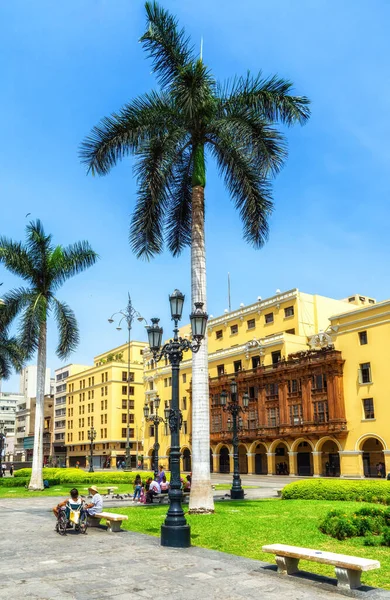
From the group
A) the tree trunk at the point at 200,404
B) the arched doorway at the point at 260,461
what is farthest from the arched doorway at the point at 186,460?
the tree trunk at the point at 200,404

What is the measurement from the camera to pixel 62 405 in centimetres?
10338

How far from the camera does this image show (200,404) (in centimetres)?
1648

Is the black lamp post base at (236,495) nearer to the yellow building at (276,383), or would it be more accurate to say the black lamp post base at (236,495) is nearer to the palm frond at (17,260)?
the palm frond at (17,260)

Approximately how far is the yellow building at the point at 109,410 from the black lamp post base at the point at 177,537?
2691 inches

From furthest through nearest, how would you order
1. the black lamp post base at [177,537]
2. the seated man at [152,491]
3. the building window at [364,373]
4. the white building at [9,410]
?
the white building at [9,410] → the building window at [364,373] → the seated man at [152,491] → the black lamp post base at [177,537]

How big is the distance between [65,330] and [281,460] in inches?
1187

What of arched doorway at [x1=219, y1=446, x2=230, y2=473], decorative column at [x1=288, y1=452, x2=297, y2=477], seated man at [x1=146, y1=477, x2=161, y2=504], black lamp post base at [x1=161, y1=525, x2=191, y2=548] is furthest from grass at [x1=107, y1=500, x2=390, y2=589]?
arched doorway at [x1=219, y1=446, x2=230, y2=473]

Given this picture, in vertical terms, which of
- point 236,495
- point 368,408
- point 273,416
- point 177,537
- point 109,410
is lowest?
point 236,495

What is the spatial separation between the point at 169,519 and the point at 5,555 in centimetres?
316

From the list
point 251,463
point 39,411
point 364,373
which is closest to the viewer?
point 39,411

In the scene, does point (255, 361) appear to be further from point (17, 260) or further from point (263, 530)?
point (263, 530)

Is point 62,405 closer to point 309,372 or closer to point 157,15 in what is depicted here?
point 309,372

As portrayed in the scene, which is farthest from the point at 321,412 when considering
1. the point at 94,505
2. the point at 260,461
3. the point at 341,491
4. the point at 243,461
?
the point at 94,505

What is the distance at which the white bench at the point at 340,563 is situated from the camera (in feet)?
24.7
